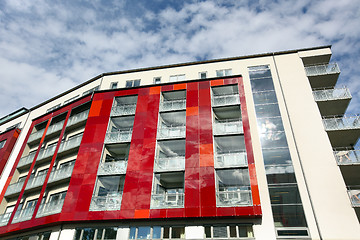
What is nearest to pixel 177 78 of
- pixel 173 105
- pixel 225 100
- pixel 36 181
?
pixel 173 105

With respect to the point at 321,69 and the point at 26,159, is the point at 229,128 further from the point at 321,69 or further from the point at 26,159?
the point at 26,159

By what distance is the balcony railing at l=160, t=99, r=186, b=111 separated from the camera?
26459 mm

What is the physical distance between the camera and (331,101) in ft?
79.5

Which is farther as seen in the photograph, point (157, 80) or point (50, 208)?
point (157, 80)

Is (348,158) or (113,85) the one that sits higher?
(113,85)

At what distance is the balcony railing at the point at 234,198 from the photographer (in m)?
19.2

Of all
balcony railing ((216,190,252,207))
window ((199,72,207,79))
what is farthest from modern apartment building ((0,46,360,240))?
window ((199,72,207,79))

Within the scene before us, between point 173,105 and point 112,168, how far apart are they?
8871 millimetres

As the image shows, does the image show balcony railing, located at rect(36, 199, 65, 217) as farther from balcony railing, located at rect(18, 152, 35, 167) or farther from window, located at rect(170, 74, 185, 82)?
window, located at rect(170, 74, 185, 82)

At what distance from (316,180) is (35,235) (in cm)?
2520

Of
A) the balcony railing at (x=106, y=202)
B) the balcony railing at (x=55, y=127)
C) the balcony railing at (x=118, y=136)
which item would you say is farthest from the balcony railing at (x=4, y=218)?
the balcony railing at (x=118, y=136)

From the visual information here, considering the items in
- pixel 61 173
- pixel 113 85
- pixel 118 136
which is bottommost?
pixel 61 173

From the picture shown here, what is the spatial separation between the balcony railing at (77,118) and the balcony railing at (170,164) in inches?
452

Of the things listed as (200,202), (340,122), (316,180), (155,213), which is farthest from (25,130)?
(340,122)
